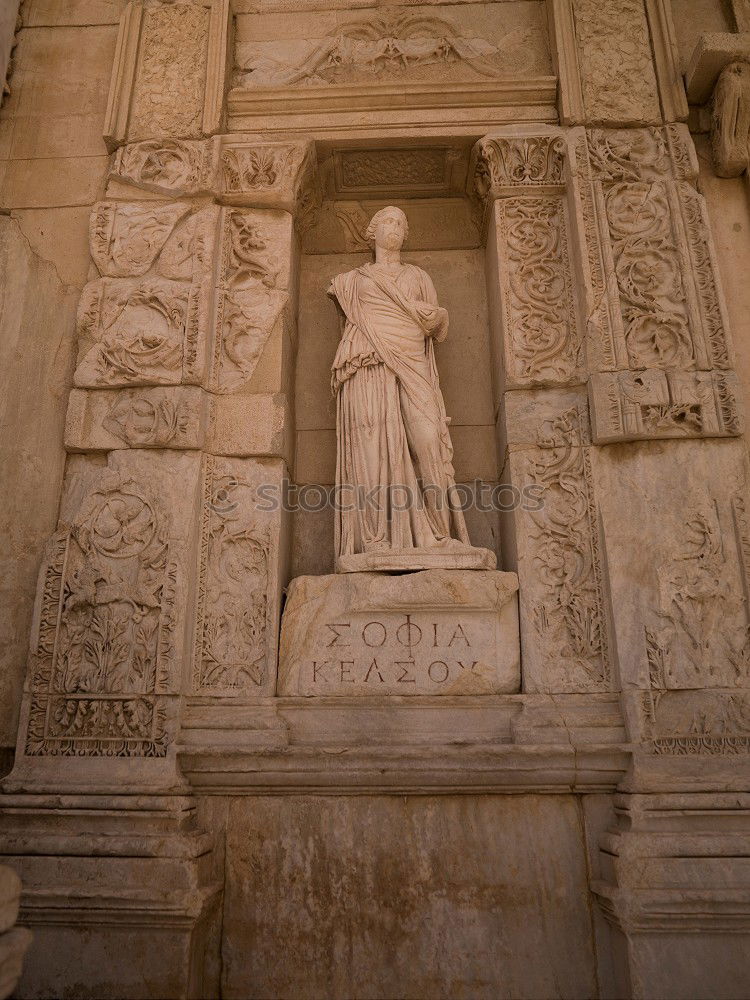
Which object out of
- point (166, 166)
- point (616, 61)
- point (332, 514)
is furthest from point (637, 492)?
point (166, 166)

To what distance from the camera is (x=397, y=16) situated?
6082mm

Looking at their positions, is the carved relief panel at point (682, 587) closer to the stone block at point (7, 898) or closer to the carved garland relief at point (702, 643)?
the carved garland relief at point (702, 643)

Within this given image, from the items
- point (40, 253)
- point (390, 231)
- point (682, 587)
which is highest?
point (390, 231)

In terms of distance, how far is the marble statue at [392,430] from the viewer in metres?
4.88

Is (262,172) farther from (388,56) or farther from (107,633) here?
(107,633)

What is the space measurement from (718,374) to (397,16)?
3862mm

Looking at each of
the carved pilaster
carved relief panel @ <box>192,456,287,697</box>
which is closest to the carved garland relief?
carved relief panel @ <box>192,456,287,697</box>

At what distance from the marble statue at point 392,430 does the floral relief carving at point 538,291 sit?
1.84 ft

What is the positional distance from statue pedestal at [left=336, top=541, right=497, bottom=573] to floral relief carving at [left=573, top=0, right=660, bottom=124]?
3.37 metres

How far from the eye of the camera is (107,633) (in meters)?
4.50

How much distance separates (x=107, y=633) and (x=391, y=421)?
2.24m

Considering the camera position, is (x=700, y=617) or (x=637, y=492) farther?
(x=637, y=492)

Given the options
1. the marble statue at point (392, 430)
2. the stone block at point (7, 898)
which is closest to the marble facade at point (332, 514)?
the stone block at point (7, 898)

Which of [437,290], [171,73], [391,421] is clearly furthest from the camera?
[437,290]
